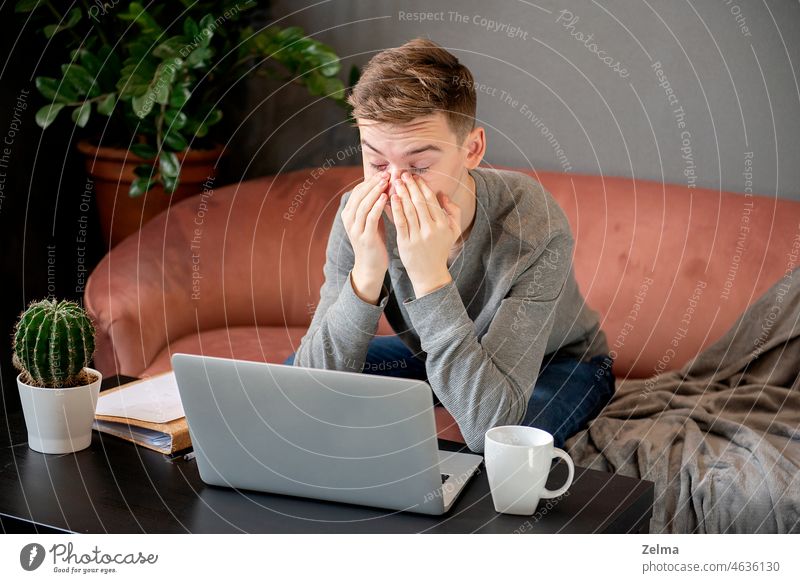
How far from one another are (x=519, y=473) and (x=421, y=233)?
39cm

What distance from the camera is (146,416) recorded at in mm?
1282

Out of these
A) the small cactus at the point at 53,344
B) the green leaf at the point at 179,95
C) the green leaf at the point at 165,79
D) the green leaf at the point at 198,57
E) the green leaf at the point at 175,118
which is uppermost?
the green leaf at the point at 198,57

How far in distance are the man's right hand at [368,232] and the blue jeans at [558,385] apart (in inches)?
13.3

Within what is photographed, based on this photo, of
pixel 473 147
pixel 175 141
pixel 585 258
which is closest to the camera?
pixel 473 147

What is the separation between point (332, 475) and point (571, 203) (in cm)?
→ 117

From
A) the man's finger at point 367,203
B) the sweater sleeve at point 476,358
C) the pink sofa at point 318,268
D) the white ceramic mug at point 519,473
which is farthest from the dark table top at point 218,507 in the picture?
the pink sofa at point 318,268

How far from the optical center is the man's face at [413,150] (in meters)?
1.32

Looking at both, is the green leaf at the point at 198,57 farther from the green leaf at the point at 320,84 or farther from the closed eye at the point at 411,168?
the closed eye at the point at 411,168

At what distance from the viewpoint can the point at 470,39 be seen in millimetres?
2324

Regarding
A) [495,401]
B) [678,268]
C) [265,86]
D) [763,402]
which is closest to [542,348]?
[495,401]

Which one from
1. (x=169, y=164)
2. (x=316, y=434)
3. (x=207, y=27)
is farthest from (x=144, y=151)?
(x=316, y=434)

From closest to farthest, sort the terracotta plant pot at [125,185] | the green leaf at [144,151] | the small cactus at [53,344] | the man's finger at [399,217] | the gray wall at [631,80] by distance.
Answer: the small cactus at [53,344] → the man's finger at [399,217] → the gray wall at [631,80] → the green leaf at [144,151] → the terracotta plant pot at [125,185]

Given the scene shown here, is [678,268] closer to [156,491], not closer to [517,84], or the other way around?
[517,84]

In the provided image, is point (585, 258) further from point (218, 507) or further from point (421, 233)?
point (218, 507)
